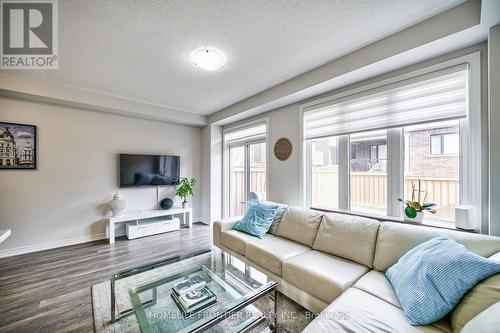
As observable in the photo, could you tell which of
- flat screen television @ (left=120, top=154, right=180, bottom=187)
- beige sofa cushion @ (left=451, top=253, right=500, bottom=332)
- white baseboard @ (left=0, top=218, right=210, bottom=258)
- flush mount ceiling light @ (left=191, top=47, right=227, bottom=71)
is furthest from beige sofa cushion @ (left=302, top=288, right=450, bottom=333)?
white baseboard @ (left=0, top=218, right=210, bottom=258)

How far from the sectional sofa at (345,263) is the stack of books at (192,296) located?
2.27 ft

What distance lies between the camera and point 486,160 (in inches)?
67.8

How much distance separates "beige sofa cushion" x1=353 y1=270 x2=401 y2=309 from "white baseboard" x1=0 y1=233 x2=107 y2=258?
419cm

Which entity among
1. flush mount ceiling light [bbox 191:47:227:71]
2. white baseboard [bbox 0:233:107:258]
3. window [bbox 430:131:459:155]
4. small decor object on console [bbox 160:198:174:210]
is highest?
flush mount ceiling light [bbox 191:47:227:71]

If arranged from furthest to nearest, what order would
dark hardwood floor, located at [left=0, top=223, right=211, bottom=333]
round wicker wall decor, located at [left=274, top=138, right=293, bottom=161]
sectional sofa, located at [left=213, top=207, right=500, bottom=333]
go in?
round wicker wall decor, located at [left=274, top=138, right=293, bottom=161], dark hardwood floor, located at [left=0, top=223, right=211, bottom=333], sectional sofa, located at [left=213, top=207, right=500, bottom=333]

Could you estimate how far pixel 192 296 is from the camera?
5.33ft

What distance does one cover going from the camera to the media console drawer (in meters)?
3.75

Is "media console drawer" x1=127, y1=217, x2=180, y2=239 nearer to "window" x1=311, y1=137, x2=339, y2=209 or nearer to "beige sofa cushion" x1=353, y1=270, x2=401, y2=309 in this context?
"window" x1=311, y1=137, x2=339, y2=209

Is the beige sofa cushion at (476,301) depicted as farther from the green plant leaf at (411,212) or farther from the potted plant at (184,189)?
the potted plant at (184,189)

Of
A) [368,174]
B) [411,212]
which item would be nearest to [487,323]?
[411,212]

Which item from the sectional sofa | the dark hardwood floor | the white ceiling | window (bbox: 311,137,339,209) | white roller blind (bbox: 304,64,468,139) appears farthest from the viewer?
window (bbox: 311,137,339,209)

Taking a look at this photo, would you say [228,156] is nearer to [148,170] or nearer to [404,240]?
[148,170]

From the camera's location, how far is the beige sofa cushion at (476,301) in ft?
3.36

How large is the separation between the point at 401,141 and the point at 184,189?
393 centimetres
